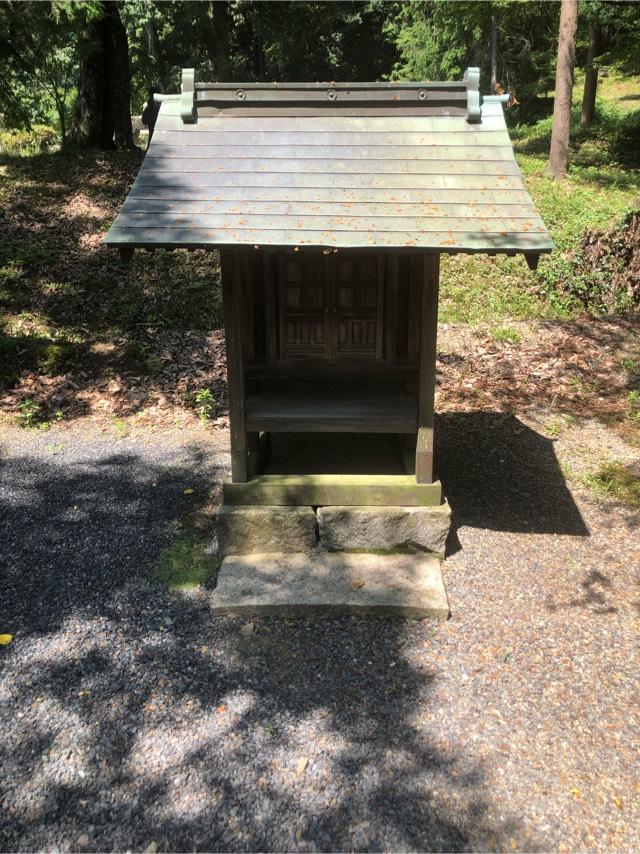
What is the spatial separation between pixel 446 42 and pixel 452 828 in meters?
28.9

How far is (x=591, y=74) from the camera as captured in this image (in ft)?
67.7

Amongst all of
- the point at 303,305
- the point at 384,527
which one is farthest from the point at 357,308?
the point at 384,527

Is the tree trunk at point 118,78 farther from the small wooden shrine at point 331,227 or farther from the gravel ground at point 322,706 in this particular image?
the gravel ground at point 322,706

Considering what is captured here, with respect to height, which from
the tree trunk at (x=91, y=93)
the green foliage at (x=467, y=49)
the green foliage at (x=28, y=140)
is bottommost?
the green foliage at (x=28, y=140)

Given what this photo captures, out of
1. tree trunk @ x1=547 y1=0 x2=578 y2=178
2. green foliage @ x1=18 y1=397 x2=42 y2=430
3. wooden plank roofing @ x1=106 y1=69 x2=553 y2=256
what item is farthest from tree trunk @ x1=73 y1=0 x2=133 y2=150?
wooden plank roofing @ x1=106 y1=69 x2=553 y2=256

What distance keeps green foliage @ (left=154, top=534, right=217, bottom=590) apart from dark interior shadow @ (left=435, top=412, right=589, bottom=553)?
5.98 ft

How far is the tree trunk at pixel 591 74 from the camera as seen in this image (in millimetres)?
20047

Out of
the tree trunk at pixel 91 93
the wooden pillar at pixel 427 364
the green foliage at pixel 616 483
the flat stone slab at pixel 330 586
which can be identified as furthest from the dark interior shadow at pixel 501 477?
the tree trunk at pixel 91 93

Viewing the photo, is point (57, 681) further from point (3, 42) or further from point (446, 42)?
point (446, 42)

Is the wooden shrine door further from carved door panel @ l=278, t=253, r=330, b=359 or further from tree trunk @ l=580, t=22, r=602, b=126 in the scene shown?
tree trunk @ l=580, t=22, r=602, b=126

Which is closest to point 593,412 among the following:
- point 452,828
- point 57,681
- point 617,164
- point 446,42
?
point 452,828

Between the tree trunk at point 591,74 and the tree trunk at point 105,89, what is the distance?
13.0 meters

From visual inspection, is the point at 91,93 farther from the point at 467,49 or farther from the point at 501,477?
the point at 467,49

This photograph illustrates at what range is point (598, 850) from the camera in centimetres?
283
